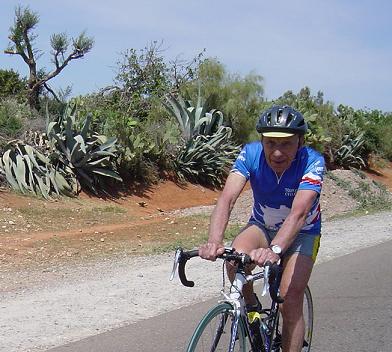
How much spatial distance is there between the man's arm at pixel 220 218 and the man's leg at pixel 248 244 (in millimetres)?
196

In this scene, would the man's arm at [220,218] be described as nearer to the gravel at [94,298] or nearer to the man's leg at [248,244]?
the man's leg at [248,244]

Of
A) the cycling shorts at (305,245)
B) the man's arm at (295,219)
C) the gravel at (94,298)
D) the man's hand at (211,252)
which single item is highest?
the man's arm at (295,219)

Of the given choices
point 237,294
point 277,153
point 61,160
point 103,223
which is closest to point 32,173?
point 61,160

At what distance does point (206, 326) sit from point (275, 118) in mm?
1440

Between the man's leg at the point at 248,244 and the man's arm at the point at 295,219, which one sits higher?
the man's arm at the point at 295,219

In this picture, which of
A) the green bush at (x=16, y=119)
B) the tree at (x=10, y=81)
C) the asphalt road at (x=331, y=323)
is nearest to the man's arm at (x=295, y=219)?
the asphalt road at (x=331, y=323)

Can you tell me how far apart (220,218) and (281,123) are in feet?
2.41

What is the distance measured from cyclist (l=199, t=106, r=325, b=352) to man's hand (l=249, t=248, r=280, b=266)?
0.85 feet

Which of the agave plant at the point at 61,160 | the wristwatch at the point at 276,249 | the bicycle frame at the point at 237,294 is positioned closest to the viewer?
the bicycle frame at the point at 237,294

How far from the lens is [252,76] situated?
25.4 m

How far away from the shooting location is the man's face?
4.29m

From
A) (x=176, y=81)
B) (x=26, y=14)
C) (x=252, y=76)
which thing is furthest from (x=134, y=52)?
(x=26, y=14)

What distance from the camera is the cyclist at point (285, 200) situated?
4.23 metres

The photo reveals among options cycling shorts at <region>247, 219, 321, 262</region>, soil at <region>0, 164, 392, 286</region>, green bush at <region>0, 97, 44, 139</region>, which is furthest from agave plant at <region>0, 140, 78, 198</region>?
cycling shorts at <region>247, 219, 321, 262</region>
